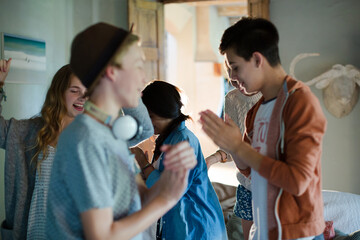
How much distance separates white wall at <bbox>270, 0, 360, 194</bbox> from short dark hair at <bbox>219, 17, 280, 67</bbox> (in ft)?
12.0

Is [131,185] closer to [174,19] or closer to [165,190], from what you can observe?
[165,190]

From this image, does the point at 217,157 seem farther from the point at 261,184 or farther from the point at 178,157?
→ the point at 178,157

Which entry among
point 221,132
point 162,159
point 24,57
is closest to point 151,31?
point 24,57

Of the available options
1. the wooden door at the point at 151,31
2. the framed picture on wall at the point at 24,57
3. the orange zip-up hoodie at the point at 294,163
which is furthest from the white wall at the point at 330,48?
the orange zip-up hoodie at the point at 294,163

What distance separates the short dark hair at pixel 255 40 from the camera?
1418 millimetres

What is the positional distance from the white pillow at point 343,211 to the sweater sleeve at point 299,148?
1.96 metres

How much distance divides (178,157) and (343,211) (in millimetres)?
2487

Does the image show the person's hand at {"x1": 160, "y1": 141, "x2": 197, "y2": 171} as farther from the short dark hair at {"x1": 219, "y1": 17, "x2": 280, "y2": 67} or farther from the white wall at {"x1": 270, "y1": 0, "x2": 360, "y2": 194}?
the white wall at {"x1": 270, "y1": 0, "x2": 360, "y2": 194}

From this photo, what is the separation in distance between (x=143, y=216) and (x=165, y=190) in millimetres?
101

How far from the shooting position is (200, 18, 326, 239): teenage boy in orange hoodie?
47.2 inches

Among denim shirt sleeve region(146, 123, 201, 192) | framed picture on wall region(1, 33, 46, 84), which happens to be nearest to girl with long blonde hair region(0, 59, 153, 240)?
denim shirt sleeve region(146, 123, 201, 192)

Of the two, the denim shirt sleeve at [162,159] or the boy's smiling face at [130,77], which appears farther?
the denim shirt sleeve at [162,159]

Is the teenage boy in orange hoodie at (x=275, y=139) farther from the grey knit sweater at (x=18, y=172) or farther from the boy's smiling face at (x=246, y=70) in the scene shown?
the grey knit sweater at (x=18, y=172)

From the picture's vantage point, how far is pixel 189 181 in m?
1.88
